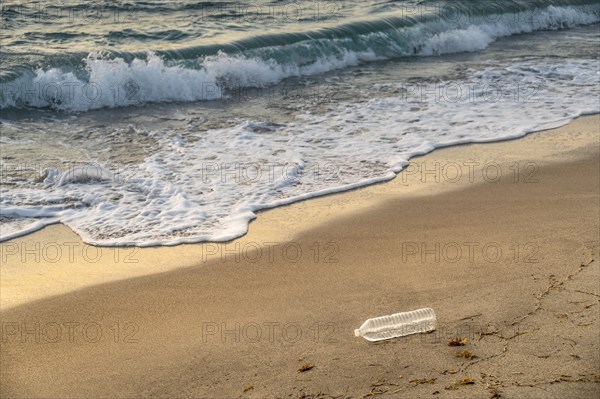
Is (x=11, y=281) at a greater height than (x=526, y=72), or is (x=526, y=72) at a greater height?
(x=526, y=72)

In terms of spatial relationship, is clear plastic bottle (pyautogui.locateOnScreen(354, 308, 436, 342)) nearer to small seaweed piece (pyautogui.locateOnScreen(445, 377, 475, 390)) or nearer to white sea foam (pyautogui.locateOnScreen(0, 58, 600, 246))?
small seaweed piece (pyautogui.locateOnScreen(445, 377, 475, 390))

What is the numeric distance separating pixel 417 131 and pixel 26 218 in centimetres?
448

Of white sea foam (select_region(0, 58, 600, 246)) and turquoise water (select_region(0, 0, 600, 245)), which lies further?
turquoise water (select_region(0, 0, 600, 245))

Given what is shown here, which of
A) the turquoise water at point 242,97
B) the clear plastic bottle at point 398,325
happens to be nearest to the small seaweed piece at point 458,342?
the clear plastic bottle at point 398,325

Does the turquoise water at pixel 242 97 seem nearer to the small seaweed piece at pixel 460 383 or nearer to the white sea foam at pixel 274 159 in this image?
the white sea foam at pixel 274 159

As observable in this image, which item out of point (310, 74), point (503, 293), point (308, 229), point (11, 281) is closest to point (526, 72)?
point (310, 74)

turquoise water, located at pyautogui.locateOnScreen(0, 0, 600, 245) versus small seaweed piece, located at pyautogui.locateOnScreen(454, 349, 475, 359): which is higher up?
turquoise water, located at pyautogui.locateOnScreen(0, 0, 600, 245)

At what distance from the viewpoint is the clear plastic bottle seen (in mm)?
4738

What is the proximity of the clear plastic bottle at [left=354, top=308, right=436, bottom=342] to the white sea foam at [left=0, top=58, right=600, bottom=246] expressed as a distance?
1879mm

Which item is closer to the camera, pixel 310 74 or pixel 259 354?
pixel 259 354

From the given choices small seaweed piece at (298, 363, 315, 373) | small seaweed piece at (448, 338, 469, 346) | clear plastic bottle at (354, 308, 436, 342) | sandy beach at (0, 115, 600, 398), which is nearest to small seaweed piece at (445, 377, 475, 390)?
sandy beach at (0, 115, 600, 398)

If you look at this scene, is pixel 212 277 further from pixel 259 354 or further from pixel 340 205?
pixel 340 205

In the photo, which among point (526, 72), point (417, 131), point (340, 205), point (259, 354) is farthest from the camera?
point (526, 72)

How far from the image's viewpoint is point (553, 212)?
22.0 feet
